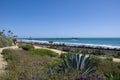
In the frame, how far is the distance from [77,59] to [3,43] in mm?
31158

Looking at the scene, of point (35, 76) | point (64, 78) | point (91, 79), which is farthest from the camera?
point (35, 76)

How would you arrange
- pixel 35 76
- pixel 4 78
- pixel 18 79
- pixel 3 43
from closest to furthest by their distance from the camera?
1. pixel 35 76
2. pixel 18 79
3. pixel 4 78
4. pixel 3 43

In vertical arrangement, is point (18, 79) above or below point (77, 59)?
below

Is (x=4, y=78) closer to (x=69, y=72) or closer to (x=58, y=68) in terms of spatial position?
(x=58, y=68)

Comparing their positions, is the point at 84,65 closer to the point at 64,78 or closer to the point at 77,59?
the point at 77,59

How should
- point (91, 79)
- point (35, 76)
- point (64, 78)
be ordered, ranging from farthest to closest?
point (35, 76), point (64, 78), point (91, 79)

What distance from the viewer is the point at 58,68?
9.09 metres

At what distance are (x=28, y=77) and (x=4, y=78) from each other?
66.0 inches

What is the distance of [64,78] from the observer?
7008 millimetres

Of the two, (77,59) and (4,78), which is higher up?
(77,59)

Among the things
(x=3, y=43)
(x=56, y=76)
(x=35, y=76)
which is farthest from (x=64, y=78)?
(x=3, y=43)

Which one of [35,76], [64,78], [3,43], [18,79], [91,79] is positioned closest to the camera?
[91,79]

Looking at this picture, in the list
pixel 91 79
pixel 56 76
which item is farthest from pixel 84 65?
pixel 91 79

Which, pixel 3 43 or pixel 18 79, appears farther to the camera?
pixel 3 43
